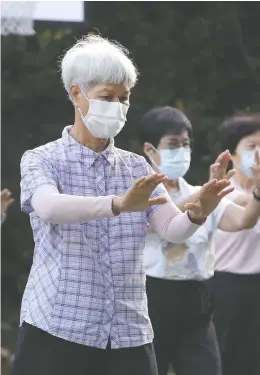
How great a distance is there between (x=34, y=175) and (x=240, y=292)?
209cm

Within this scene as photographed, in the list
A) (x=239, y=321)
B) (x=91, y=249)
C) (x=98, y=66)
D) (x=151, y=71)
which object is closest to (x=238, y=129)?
(x=239, y=321)

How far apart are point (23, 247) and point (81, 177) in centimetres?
322

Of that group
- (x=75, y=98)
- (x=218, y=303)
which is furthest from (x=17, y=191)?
(x=75, y=98)

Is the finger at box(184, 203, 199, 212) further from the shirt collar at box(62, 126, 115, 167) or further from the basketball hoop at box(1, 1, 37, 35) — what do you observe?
the basketball hoop at box(1, 1, 37, 35)

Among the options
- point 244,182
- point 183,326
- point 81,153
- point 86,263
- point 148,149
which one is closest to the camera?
point 86,263

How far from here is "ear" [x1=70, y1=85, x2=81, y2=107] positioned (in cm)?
293

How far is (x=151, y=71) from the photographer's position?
19.2 ft

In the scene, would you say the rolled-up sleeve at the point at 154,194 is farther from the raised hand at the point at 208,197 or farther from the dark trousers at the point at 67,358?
the dark trousers at the point at 67,358

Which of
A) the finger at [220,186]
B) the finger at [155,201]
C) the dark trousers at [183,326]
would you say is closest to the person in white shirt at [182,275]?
the dark trousers at [183,326]

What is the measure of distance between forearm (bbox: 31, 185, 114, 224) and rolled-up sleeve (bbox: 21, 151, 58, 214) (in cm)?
5

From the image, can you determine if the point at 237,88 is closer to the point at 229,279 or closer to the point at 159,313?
the point at 229,279

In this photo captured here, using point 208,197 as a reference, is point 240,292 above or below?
below

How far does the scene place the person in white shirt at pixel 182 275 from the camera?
12.8ft

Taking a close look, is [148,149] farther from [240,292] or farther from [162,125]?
[240,292]
